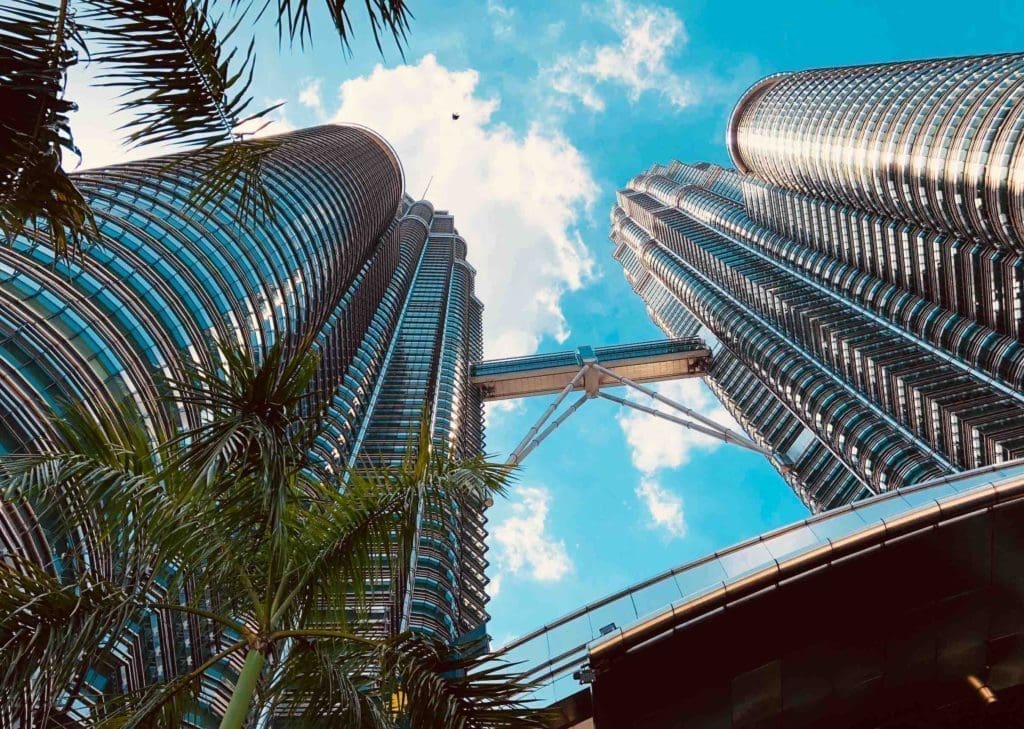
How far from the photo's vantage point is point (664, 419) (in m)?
90.1

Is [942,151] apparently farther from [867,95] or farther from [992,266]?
[867,95]

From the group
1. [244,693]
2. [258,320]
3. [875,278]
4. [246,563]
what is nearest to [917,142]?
[875,278]

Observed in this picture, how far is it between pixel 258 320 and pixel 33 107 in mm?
37820

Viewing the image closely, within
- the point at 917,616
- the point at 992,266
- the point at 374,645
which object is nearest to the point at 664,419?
the point at 992,266

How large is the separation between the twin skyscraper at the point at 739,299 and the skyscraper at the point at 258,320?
16 centimetres

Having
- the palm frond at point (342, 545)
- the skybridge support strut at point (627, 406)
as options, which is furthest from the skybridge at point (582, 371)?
the palm frond at point (342, 545)

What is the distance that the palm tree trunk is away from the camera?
553 centimetres

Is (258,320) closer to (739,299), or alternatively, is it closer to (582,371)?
(582,371)

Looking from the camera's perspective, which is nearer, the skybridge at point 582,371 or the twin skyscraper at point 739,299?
the twin skyscraper at point 739,299

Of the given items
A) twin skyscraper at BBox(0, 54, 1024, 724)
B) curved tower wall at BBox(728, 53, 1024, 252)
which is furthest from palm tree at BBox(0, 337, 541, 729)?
curved tower wall at BBox(728, 53, 1024, 252)

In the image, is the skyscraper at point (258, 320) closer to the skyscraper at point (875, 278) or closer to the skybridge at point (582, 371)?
the skybridge at point (582, 371)

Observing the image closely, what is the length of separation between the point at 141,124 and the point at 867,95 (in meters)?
93.7

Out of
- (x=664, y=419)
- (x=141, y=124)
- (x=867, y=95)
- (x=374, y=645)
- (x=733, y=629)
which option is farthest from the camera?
(x=664, y=419)

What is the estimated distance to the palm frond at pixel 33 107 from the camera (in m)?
4.46
